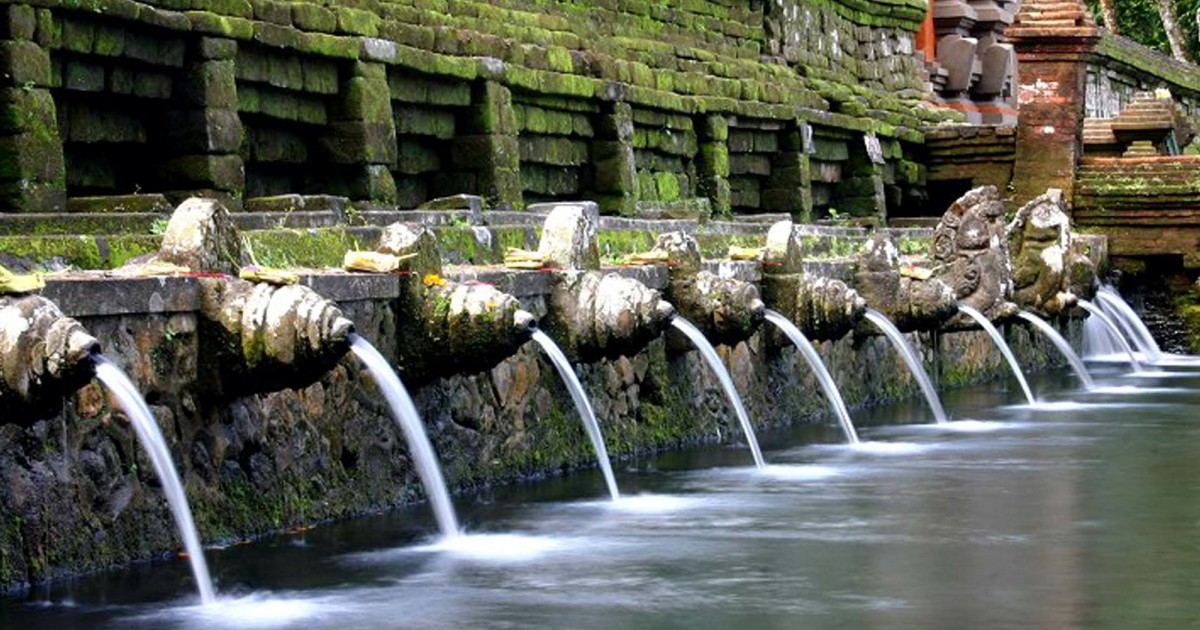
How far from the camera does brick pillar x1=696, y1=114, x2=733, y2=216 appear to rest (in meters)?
26.4

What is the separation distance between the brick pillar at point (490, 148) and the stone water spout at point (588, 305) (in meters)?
6.97

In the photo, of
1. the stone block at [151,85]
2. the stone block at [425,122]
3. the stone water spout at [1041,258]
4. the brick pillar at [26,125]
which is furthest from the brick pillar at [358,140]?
the stone water spout at [1041,258]

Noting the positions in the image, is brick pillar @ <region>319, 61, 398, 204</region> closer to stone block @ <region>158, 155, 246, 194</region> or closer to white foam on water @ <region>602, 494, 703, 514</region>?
stone block @ <region>158, 155, 246, 194</region>

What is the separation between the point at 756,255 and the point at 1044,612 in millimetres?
7699

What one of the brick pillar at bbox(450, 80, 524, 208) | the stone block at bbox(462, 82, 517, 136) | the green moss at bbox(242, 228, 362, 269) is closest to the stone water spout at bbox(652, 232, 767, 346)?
the green moss at bbox(242, 228, 362, 269)

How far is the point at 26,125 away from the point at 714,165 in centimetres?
1298

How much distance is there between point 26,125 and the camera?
567 inches

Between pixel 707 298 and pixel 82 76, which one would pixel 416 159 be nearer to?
pixel 82 76

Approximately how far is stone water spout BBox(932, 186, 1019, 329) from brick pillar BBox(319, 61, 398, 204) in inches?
211

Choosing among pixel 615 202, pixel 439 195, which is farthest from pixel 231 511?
pixel 615 202

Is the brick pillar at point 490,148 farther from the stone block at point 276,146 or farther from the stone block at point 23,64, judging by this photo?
the stone block at point 23,64

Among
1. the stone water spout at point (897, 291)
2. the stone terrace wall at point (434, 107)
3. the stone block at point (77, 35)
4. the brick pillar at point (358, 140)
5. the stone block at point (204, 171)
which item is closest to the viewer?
the stone block at point (77, 35)

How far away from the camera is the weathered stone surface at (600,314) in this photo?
13258mm

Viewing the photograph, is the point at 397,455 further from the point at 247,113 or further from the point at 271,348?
the point at 247,113
